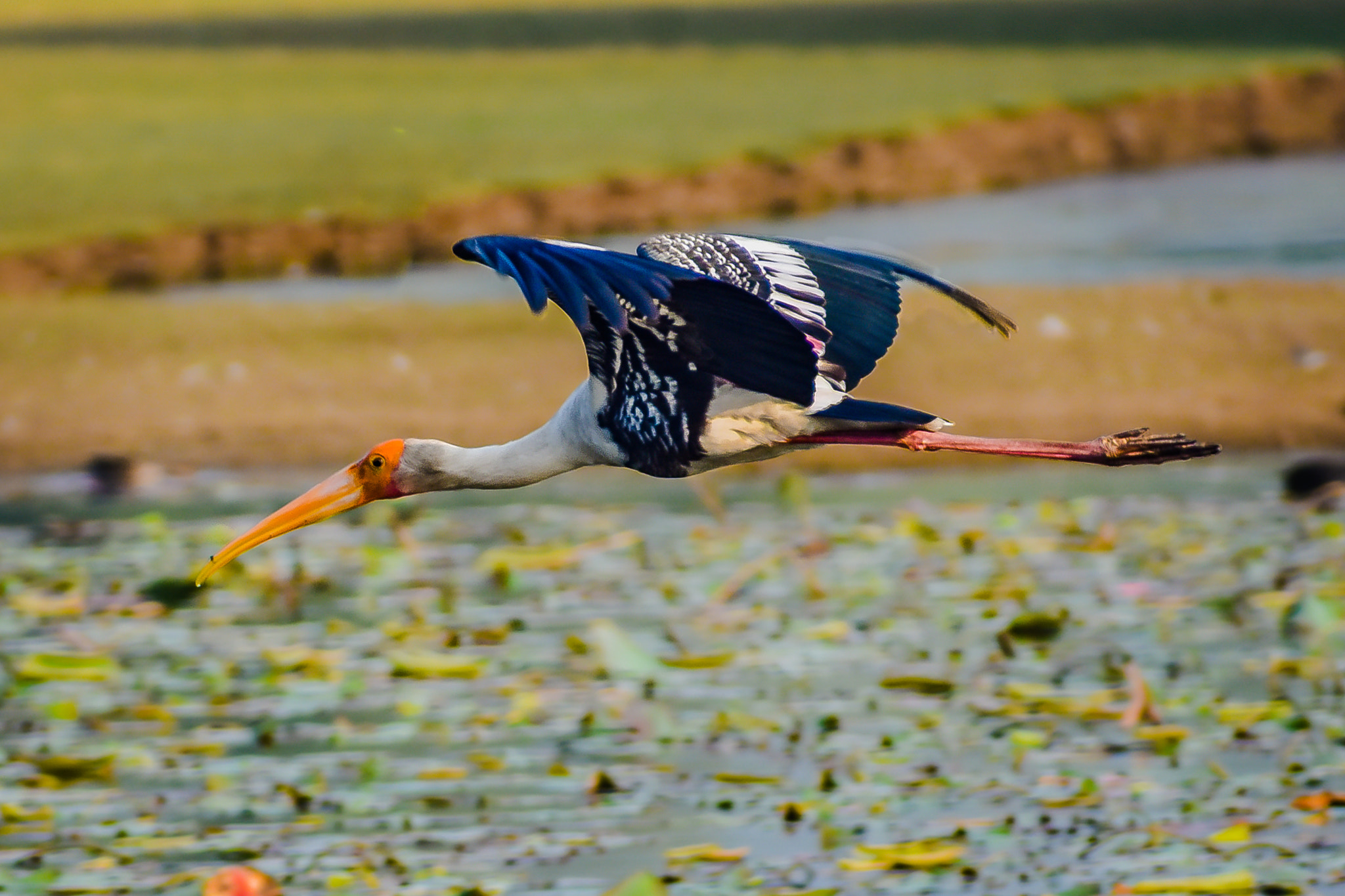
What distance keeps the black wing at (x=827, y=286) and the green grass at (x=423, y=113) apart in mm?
12941

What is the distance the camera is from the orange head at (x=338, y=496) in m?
6.87

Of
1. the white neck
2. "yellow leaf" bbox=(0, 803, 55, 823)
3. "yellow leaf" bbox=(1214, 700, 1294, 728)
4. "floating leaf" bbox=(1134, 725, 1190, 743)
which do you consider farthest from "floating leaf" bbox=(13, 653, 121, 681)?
"yellow leaf" bbox=(1214, 700, 1294, 728)

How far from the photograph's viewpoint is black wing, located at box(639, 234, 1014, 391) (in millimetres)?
6574

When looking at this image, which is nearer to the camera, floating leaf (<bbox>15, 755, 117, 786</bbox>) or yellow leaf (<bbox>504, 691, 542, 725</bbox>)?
floating leaf (<bbox>15, 755, 117, 786</bbox>)

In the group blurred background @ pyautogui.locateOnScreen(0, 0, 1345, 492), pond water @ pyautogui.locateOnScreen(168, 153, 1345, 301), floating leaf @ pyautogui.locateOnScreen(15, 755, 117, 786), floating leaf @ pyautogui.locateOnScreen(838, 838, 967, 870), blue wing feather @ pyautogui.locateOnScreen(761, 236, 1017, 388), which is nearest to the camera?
blue wing feather @ pyautogui.locateOnScreen(761, 236, 1017, 388)

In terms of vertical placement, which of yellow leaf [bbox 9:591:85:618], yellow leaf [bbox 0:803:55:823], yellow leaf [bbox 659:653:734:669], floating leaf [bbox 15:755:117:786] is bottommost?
yellow leaf [bbox 0:803:55:823]

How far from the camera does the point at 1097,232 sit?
19969 millimetres

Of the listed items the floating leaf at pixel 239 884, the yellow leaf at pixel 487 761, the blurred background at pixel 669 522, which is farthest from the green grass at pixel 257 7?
the floating leaf at pixel 239 884

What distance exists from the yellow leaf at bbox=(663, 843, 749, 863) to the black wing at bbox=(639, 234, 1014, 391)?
59.9 inches

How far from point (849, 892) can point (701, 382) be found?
1670 mm

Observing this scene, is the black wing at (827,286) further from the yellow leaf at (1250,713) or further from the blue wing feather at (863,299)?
the yellow leaf at (1250,713)

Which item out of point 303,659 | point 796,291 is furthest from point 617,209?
point 796,291

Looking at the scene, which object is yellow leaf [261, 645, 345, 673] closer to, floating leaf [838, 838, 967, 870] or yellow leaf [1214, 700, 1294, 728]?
floating leaf [838, 838, 967, 870]

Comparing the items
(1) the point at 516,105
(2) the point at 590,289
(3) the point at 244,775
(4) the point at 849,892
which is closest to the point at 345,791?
(3) the point at 244,775
